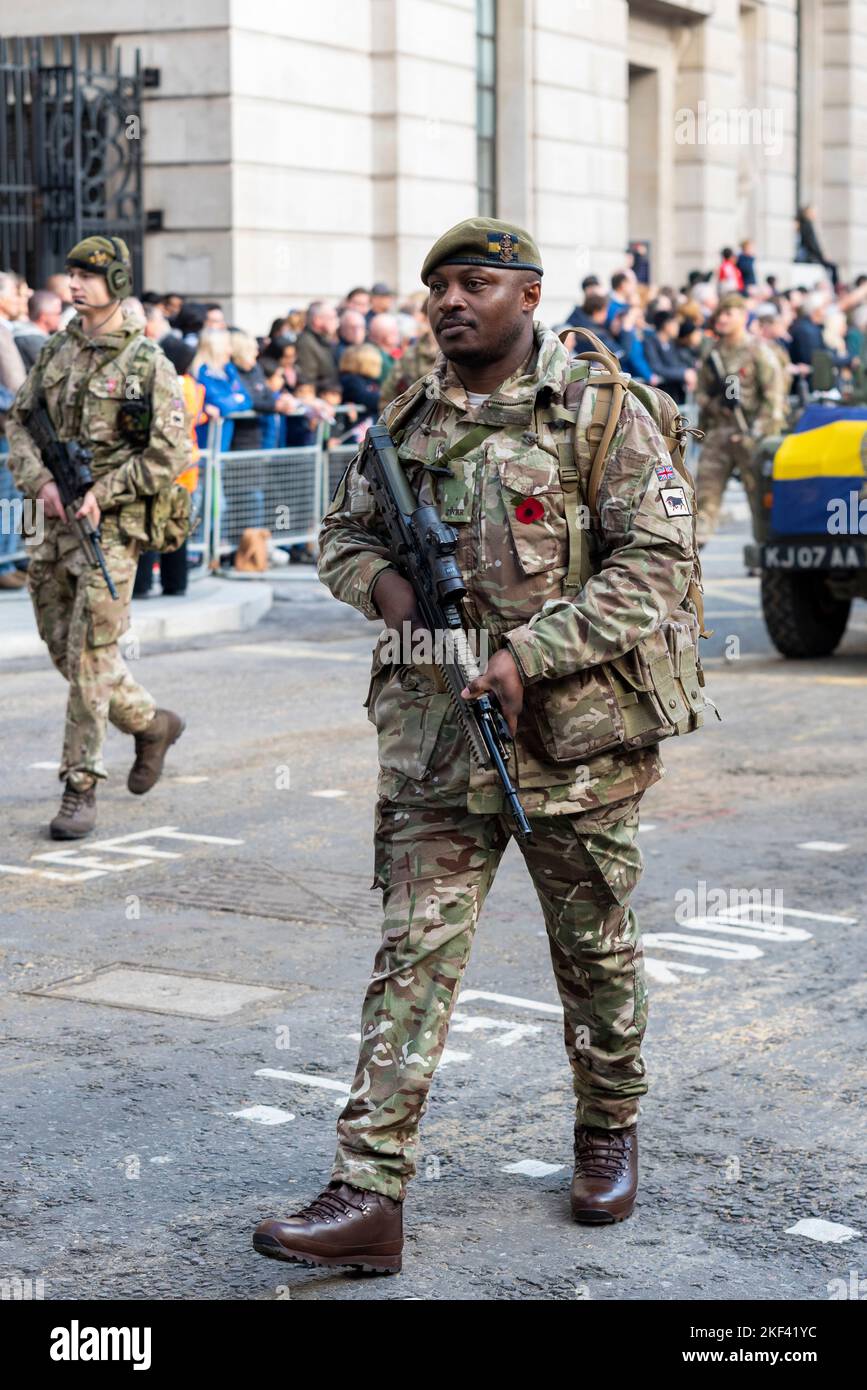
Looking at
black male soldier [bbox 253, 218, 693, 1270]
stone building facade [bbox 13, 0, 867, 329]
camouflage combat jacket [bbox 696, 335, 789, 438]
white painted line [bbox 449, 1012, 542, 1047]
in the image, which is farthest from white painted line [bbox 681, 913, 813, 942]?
stone building facade [bbox 13, 0, 867, 329]

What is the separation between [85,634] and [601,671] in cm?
407

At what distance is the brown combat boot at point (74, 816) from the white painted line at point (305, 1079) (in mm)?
2741

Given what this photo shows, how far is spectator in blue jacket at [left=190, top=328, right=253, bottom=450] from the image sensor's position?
14992 mm

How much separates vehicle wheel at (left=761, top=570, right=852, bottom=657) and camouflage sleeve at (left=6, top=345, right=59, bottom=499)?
201 inches

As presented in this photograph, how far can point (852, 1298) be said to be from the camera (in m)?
4.03

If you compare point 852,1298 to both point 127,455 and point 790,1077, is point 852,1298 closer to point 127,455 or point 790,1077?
point 790,1077

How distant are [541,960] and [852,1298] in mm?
2380

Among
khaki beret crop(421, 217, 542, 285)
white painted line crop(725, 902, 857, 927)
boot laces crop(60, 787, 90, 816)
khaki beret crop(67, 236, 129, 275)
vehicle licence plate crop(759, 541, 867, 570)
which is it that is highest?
khaki beret crop(67, 236, 129, 275)

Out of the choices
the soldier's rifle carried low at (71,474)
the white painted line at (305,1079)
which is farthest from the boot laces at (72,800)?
the white painted line at (305,1079)

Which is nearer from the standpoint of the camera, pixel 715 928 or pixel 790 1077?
pixel 790 1077

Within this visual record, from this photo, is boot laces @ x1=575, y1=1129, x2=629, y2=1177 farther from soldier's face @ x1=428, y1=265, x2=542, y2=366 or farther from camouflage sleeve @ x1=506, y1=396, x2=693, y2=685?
soldier's face @ x1=428, y1=265, x2=542, y2=366

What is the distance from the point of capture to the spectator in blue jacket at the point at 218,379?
15.0m

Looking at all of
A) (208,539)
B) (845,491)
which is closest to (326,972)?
(845,491)

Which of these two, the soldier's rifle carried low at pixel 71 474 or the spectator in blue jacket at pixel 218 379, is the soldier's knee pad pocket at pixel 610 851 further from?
the spectator in blue jacket at pixel 218 379
